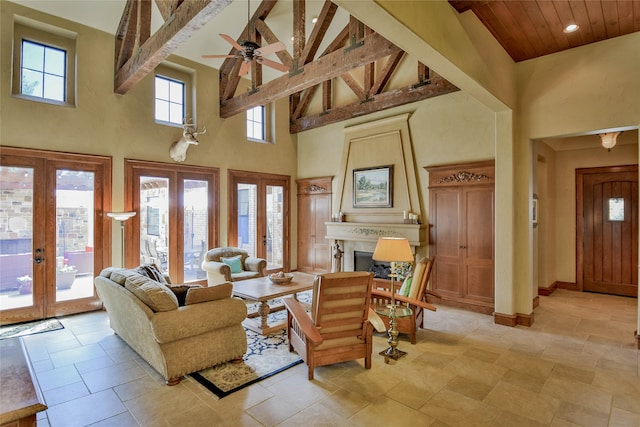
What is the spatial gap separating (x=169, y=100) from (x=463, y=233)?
617cm

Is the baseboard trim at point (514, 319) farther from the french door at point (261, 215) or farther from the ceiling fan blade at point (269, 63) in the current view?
the french door at point (261, 215)

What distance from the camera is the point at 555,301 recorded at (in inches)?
240

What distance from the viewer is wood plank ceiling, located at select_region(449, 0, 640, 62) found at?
3.52m

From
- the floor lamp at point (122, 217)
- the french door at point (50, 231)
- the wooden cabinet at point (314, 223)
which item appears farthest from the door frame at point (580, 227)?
the french door at point (50, 231)

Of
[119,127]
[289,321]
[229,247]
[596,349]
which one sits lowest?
[596,349]

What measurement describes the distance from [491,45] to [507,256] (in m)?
2.88

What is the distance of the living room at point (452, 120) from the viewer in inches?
144

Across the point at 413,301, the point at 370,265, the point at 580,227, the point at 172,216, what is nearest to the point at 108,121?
the point at 172,216

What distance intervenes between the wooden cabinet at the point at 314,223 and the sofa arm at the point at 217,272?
2767 millimetres

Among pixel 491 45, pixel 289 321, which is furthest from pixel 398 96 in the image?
pixel 289 321

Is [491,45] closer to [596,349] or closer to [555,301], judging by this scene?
[596,349]

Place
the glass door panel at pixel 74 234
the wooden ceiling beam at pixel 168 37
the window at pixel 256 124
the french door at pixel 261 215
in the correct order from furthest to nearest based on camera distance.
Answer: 1. the window at pixel 256 124
2. the french door at pixel 261 215
3. the glass door panel at pixel 74 234
4. the wooden ceiling beam at pixel 168 37

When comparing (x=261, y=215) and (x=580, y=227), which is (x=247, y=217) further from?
(x=580, y=227)

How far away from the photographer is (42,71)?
17.1ft
